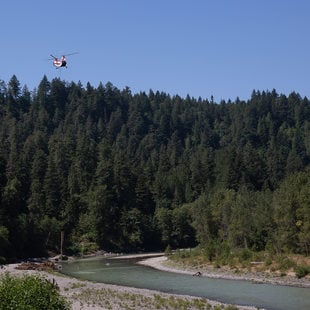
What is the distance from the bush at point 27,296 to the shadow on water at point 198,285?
26.0m

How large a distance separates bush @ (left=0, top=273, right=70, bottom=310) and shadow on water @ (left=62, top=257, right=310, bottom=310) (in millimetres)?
25968

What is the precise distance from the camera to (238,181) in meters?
142

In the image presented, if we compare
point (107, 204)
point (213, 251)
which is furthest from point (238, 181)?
point (213, 251)

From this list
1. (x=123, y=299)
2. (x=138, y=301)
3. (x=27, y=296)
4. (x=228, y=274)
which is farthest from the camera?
(x=228, y=274)

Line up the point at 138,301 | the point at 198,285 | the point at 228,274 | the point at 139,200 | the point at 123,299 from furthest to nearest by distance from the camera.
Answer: the point at 139,200, the point at 228,274, the point at 198,285, the point at 123,299, the point at 138,301

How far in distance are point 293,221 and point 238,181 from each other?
212ft

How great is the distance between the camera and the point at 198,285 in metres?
59.1

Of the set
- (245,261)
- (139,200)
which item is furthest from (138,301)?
(139,200)

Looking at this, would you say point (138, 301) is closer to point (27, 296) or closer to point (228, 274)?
point (27, 296)

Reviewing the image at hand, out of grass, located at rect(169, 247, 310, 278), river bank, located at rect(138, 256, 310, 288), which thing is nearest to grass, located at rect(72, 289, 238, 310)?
river bank, located at rect(138, 256, 310, 288)

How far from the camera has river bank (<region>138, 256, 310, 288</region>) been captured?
59.6 m

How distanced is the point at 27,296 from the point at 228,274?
50181mm

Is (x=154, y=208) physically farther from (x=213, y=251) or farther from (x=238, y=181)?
(x=213, y=251)

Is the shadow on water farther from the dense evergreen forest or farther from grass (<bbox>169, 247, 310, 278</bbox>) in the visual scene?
the dense evergreen forest
